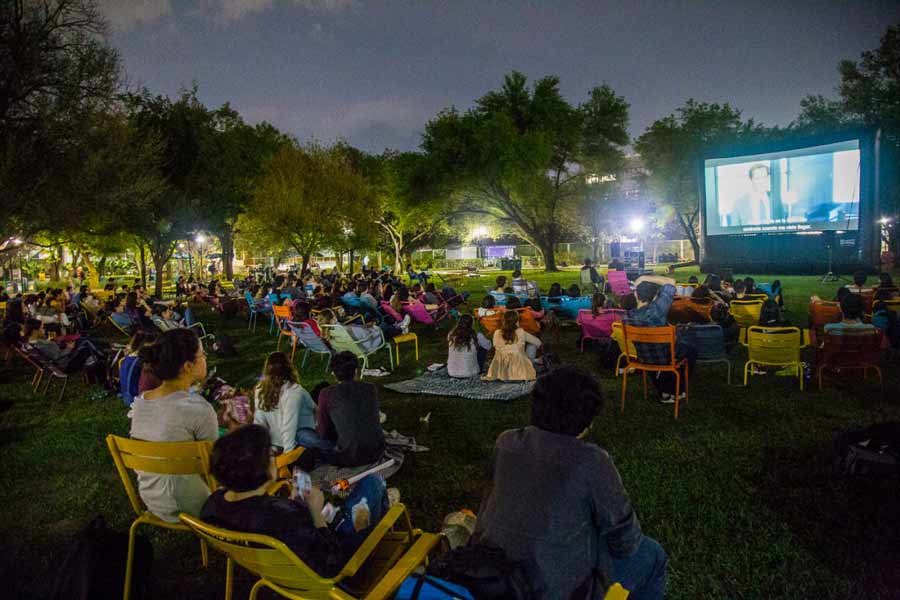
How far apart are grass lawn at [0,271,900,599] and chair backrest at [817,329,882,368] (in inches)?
14.8

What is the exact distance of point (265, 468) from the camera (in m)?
2.17

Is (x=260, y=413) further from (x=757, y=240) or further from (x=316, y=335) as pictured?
(x=757, y=240)

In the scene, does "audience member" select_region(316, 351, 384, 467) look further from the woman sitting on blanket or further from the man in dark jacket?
the man in dark jacket

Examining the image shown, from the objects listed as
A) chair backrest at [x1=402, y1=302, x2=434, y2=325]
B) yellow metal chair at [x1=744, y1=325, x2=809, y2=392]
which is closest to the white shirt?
yellow metal chair at [x1=744, y1=325, x2=809, y2=392]

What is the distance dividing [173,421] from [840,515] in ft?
14.1

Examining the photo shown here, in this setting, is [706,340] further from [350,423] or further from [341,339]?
[341,339]

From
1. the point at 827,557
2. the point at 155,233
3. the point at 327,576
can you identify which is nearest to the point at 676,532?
the point at 827,557

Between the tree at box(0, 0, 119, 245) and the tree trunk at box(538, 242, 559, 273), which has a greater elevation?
the tree at box(0, 0, 119, 245)

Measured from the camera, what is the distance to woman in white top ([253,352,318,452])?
431cm

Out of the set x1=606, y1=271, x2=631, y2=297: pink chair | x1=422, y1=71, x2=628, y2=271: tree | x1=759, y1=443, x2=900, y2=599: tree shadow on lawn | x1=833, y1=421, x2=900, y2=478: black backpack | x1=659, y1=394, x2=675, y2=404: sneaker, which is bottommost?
x1=759, y1=443, x2=900, y2=599: tree shadow on lawn

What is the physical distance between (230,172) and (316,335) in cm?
1816

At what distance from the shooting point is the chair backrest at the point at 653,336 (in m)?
5.70

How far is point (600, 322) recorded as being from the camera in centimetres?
865

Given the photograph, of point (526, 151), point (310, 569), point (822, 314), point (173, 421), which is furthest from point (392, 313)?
point (526, 151)
